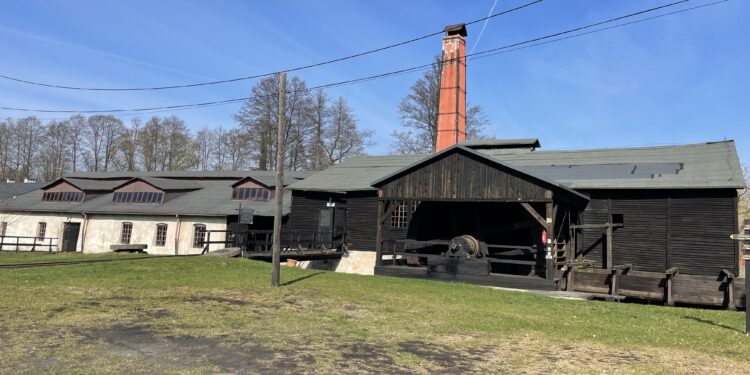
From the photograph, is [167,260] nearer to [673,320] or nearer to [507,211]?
[507,211]

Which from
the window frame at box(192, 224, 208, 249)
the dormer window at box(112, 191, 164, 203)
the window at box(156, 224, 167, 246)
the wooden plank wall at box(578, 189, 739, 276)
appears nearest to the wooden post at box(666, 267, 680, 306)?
the wooden plank wall at box(578, 189, 739, 276)

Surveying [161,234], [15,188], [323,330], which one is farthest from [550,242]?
[15,188]

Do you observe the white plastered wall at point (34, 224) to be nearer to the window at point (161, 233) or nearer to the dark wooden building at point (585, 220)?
the window at point (161, 233)

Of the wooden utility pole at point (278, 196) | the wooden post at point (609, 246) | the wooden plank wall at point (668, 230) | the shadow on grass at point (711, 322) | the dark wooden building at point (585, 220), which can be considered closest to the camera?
the shadow on grass at point (711, 322)

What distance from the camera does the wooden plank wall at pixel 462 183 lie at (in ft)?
58.3

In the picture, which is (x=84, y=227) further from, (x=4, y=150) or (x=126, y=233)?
(x=4, y=150)

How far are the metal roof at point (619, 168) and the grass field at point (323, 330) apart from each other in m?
6.85

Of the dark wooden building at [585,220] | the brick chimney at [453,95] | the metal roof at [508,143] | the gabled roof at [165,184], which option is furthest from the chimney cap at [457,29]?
the gabled roof at [165,184]

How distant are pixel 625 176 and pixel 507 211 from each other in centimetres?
480

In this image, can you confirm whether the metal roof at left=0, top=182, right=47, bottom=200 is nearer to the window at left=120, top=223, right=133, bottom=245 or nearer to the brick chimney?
the window at left=120, top=223, right=133, bottom=245

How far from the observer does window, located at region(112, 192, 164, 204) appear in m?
34.8

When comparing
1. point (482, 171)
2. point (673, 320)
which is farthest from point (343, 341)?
point (482, 171)

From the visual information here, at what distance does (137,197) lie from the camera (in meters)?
35.5

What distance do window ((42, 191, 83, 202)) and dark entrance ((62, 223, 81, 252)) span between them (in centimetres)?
242
